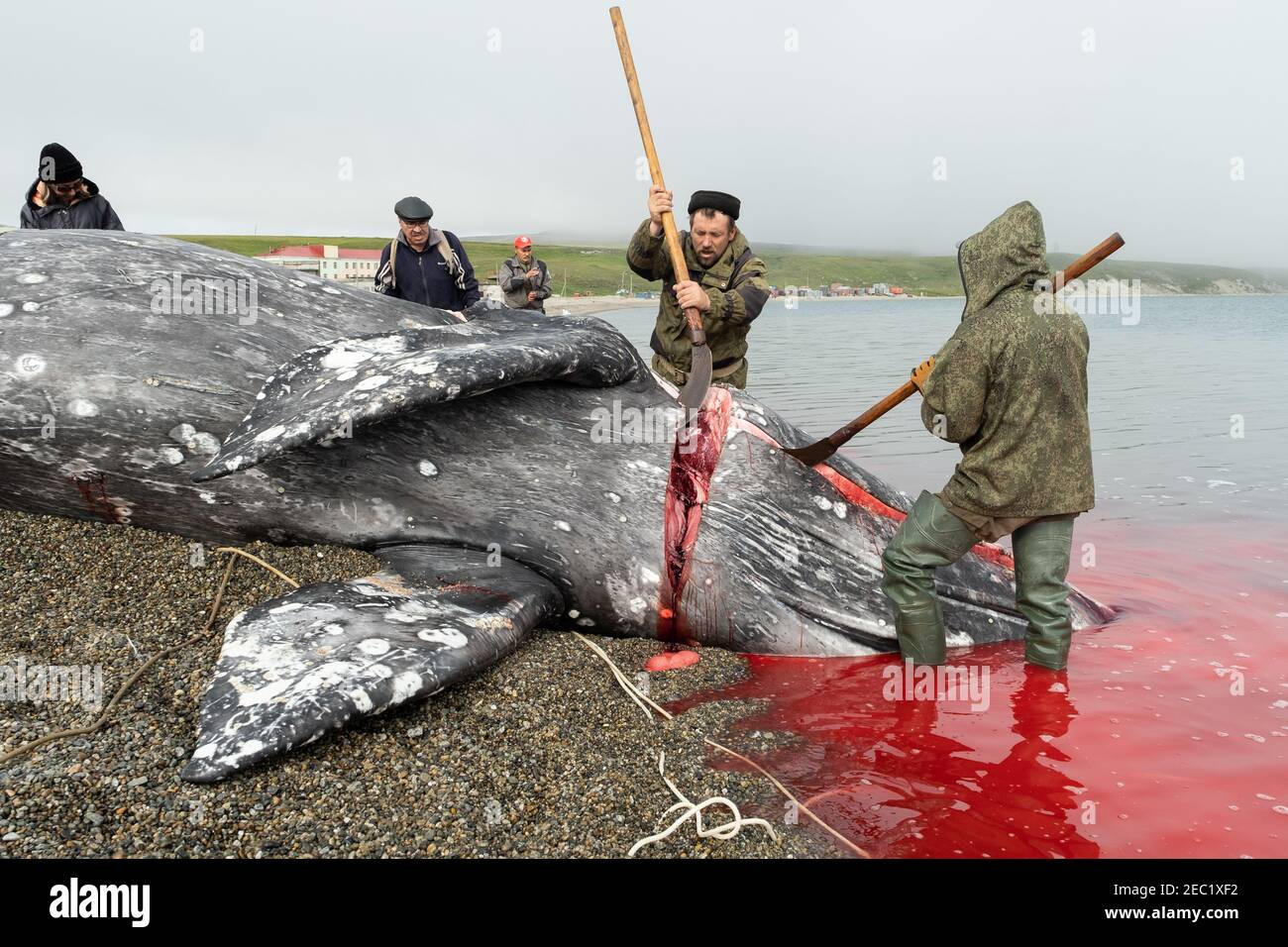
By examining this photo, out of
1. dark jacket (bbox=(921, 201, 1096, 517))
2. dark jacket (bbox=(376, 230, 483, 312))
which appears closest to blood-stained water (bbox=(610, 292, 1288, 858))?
dark jacket (bbox=(921, 201, 1096, 517))

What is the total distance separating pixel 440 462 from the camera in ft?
16.6

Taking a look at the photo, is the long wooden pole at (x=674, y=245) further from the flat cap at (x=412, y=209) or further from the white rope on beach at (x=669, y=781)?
the flat cap at (x=412, y=209)

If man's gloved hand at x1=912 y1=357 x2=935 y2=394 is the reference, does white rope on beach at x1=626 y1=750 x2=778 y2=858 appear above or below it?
below

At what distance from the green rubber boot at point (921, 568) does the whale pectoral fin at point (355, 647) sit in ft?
6.52

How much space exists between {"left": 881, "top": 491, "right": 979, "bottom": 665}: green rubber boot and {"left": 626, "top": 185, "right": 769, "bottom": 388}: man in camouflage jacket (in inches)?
81.5

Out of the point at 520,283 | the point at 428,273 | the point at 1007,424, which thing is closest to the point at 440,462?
the point at 1007,424

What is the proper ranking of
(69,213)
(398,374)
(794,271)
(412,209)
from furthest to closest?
(794,271) → (412,209) → (69,213) → (398,374)

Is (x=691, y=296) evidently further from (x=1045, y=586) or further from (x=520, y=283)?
(x=520, y=283)

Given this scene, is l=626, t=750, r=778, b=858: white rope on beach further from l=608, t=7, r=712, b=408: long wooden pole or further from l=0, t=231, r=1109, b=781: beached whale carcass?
l=608, t=7, r=712, b=408: long wooden pole

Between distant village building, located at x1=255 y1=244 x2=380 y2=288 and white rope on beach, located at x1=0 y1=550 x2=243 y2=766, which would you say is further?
distant village building, located at x1=255 y1=244 x2=380 y2=288

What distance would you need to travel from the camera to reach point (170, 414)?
4773 millimetres

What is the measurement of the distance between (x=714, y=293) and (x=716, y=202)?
27.7 inches

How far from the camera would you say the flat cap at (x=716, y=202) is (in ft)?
21.6

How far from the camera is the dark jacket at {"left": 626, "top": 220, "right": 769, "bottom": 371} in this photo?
645 cm
